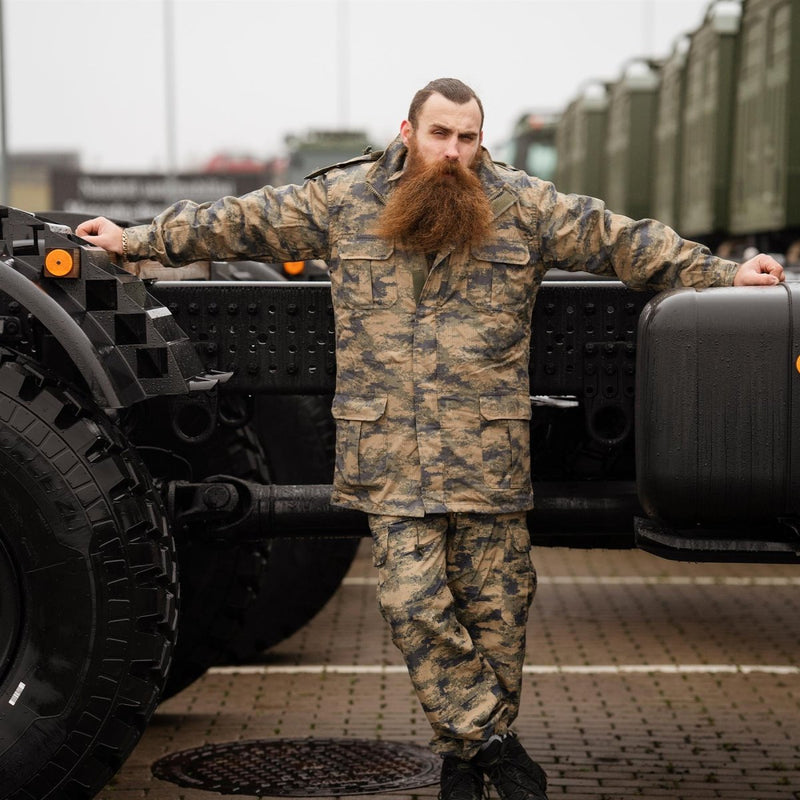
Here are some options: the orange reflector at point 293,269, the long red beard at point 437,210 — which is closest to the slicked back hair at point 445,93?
the long red beard at point 437,210

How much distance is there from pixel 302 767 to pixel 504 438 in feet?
4.93

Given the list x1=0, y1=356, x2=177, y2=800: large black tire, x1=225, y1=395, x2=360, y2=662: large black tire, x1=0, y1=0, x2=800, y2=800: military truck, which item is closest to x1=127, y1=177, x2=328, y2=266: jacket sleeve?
x1=0, y1=0, x2=800, y2=800: military truck

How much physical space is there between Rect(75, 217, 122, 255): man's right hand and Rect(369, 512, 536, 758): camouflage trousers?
953mm

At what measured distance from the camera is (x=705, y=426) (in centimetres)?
393

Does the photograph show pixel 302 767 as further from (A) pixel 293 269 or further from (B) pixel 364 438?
(A) pixel 293 269

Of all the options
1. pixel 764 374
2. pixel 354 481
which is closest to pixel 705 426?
pixel 764 374

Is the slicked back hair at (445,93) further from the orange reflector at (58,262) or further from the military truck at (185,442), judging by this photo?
the orange reflector at (58,262)

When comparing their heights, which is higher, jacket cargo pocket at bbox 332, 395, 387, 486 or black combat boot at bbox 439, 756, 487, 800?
jacket cargo pocket at bbox 332, 395, 387, 486

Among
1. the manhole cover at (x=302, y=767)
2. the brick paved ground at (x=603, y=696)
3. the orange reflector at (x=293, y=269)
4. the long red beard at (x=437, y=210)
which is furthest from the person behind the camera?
the orange reflector at (x=293, y=269)

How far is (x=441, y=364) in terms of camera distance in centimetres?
425

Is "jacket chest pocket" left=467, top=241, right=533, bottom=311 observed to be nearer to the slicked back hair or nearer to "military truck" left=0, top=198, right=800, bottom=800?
"military truck" left=0, top=198, right=800, bottom=800

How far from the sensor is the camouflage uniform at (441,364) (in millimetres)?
4254

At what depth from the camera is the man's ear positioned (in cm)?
438

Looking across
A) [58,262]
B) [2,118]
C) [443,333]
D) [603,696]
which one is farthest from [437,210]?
[2,118]
